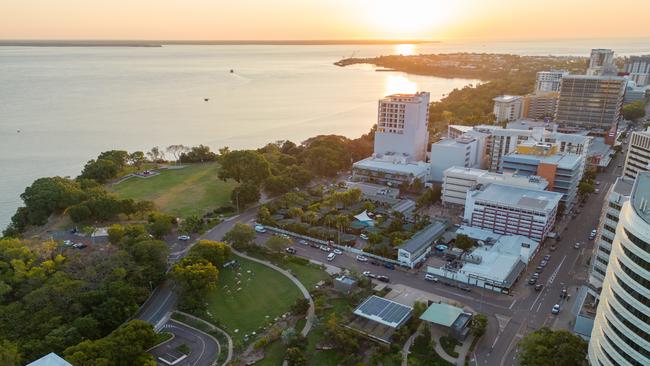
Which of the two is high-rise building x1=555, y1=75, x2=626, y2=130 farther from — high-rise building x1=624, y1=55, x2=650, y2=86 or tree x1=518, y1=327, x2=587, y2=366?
tree x1=518, y1=327, x2=587, y2=366

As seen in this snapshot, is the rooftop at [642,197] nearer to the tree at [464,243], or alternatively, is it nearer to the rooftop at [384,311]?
the rooftop at [384,311]

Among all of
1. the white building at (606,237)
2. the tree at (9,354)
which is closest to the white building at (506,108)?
the white building at (606,237)

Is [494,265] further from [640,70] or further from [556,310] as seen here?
[640,70]

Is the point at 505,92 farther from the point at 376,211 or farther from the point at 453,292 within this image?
the point at 453,292

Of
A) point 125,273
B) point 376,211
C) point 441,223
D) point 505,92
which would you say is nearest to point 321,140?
point 376,211

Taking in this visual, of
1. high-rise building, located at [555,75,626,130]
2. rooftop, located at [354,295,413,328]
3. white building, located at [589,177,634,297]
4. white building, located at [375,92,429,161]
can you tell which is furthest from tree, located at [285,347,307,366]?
high-rise building, located at [555,75,626,130]

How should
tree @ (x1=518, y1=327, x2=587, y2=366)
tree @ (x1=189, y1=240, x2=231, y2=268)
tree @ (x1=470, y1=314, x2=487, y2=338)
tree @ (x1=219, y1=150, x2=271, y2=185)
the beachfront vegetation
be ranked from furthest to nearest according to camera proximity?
tree @ (x1=219, y1=150, x2=271, y2=185) < tree @ (x1=189, y1=240, x2=231, y2=268) < tree @ (x1=470, y1=314, x2=487, y2=338) < the beachfront vegetation < tree @ (x1=518, y1=327, x2=587, y2=366)
